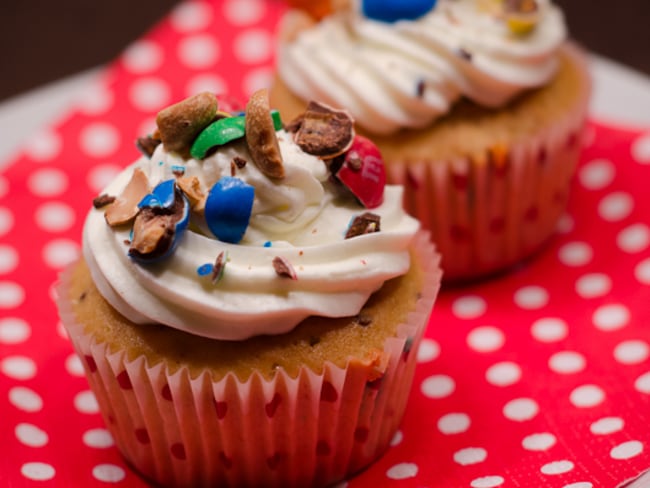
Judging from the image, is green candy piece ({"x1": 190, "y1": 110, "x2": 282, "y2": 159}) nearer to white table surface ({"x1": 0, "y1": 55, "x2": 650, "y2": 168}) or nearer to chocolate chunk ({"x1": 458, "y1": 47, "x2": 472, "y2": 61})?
chocolate chunk ({"x1": 458, "y1": 47, "x2": 472, "y2": 61})

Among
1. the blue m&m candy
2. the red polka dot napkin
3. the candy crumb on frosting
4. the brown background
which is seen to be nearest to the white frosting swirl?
the candy crumb on frosting

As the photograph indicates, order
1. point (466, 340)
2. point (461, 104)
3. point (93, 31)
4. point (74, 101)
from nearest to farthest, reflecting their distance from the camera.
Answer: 1. point (466, 340)
2. point (461, 104)
3. point (74, 101)
4. point (93, 31)

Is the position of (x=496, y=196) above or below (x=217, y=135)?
below

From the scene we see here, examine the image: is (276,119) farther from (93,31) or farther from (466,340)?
(93,31)

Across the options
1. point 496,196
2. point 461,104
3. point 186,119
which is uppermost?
point 186,119

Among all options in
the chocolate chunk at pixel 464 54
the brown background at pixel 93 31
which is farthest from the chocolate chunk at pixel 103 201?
the brown background at pixel 93 31

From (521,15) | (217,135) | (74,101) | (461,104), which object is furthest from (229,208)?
(74,101)
